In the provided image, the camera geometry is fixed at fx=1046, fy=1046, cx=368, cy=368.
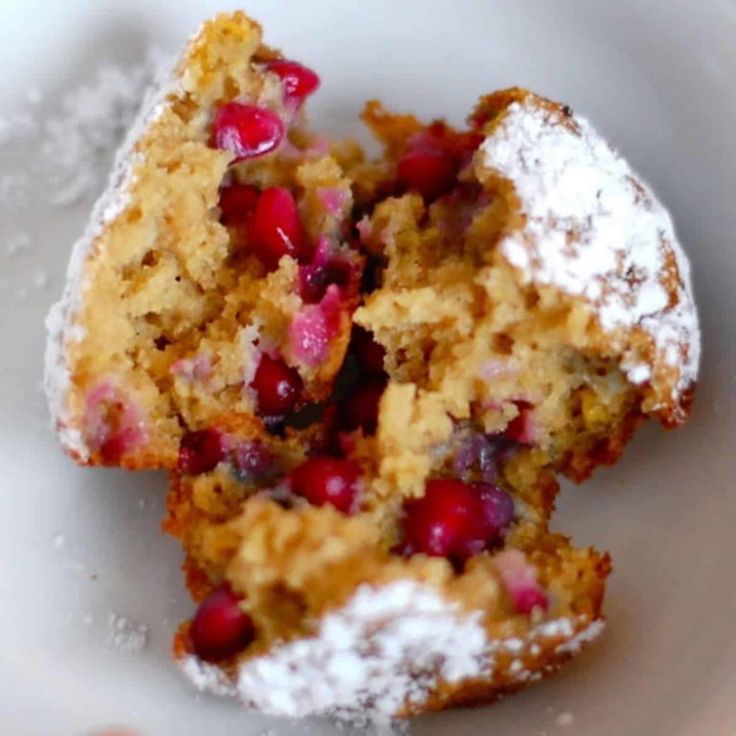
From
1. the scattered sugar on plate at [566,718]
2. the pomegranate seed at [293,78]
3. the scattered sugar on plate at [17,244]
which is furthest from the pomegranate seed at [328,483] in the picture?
the scattered sugar on plate at [17,244]

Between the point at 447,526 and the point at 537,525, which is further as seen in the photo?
the point at 537,525

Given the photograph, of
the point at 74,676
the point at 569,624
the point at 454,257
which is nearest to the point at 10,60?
the point at 454,257

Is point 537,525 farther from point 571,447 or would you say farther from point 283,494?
point 283,494

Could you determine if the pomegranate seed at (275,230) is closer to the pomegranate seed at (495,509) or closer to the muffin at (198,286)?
the muffin at (198,286)

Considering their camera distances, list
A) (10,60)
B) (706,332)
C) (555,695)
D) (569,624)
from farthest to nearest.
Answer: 1. (10,60)
2. (706,332)
3. (555,695)
4. (569,624)

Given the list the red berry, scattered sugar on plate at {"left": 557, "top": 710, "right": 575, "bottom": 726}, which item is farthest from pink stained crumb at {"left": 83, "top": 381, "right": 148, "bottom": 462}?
scattered sugar on plate at {"left": 557, "top": 710, "right": 575, "bottom": 726}
